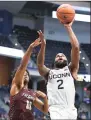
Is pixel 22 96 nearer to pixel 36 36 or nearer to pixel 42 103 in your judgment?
pixel 42 103

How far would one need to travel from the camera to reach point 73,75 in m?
3.54

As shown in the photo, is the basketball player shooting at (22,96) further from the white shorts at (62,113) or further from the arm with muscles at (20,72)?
the white shorts at (62,113)

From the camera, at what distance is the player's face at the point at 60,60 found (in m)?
3.50

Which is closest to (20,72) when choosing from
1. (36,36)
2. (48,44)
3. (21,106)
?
(21,106)

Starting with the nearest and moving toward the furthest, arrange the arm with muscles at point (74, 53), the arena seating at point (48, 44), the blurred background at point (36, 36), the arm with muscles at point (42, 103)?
the arm with muscles at point (74, 53)
the arm with muscles at point (42, 103)
the blurred background at point (36, 36)
the arena seating at point (48, 44)

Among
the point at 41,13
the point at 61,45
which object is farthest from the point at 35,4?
the point at 61,45

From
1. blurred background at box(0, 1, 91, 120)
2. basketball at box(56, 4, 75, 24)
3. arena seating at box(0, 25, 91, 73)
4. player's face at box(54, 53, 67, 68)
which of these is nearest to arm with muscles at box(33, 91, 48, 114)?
player's face at box(54, 53, 67, 68)

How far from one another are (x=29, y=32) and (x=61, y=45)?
83.7 inches

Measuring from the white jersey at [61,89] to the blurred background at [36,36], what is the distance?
540 inches

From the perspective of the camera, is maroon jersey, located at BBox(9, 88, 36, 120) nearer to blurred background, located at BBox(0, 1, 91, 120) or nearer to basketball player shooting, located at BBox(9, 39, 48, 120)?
basketball player shooting, located at BBox(9, 39, 48, 120)

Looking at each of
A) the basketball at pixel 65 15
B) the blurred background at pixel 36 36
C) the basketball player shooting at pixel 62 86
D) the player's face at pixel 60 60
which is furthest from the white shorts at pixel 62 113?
the blurred background at pixel 36 36

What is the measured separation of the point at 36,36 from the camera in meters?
20.0

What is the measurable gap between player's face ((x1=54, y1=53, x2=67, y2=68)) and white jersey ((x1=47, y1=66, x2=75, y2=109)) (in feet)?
0.15

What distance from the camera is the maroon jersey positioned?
355cm
